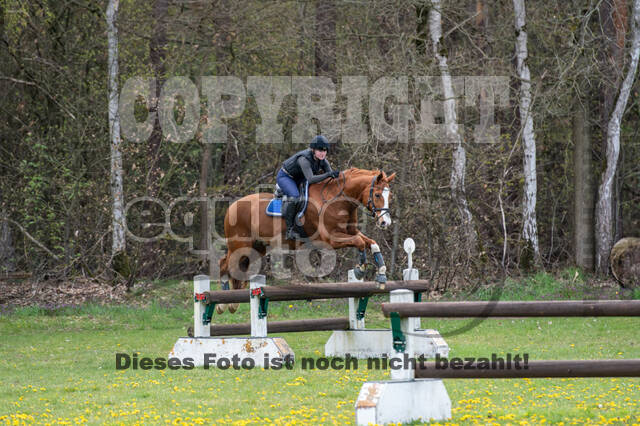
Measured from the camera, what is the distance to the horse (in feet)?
33.3

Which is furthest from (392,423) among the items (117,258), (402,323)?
(117,258)

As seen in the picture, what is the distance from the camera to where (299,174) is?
11344 mm

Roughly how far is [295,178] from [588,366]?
232 inches

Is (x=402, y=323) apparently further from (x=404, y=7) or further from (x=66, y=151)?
(x=66, y=151)

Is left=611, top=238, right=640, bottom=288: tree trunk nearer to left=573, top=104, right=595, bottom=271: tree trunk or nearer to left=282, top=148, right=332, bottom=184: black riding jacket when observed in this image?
left=573, top=104, right=595, bottom=271: tree trunk

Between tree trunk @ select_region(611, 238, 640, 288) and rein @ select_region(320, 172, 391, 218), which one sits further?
tree trunk @ select_region(611, 238, 640, 288)

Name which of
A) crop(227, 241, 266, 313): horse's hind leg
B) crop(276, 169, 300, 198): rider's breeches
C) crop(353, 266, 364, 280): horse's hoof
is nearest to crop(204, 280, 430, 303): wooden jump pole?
crop(353, 266, 364, 280): horse's hoof

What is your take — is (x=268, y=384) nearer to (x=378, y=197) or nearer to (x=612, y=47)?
(x=378, y=197)

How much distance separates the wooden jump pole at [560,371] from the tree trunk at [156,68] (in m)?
14.2

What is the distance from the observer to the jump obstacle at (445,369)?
246 inches

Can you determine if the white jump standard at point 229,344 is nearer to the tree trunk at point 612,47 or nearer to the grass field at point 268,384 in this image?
the grass field at point 268,384

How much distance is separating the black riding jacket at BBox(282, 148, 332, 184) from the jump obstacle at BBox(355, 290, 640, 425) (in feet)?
14.4

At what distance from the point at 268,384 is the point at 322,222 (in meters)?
2.80

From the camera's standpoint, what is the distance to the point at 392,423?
6.32m
